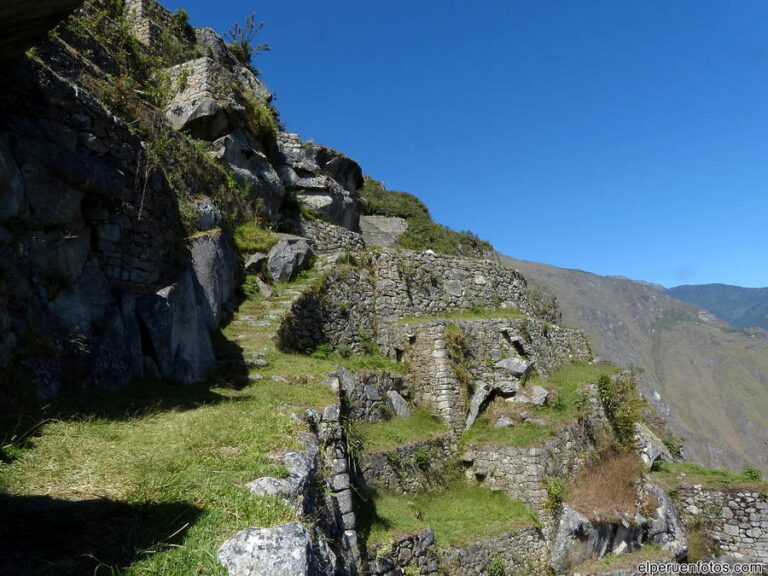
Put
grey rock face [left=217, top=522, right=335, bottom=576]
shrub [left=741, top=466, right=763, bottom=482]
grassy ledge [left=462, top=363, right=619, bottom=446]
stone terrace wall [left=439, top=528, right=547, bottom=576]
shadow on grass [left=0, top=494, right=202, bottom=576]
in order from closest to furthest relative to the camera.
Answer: shadow on grass [left=0, top=494, right=202, bottom=576]
grey rock face [left=217, top=522, right=335, bottom=576]
stone terrace wall [left=439, top=528, right=547, bottom=576]
grassy ledge [left=462, top=363, right=619, bottom=446]
shrub [left=741, top=466, right=763, bottom=482]

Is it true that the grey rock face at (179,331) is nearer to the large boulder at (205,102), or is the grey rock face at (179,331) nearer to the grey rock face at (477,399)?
the large boulder at (205,102)

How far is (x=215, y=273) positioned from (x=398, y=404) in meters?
5.67

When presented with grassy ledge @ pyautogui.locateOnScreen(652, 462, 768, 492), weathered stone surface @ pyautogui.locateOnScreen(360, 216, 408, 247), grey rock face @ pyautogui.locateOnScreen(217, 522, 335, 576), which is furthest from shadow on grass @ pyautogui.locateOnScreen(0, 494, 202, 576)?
weathered stone surface @ pyautogui.locateOnScreen(360, 216, 408, 247)

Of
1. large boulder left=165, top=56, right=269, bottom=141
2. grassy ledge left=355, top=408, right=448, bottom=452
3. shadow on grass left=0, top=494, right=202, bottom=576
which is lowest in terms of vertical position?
grassy ledge left=355, top=408, right=448, bottom=452

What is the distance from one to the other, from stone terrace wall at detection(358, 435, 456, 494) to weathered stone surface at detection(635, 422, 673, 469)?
7295mm

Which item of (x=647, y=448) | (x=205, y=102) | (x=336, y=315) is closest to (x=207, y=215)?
(x=336, y=315)

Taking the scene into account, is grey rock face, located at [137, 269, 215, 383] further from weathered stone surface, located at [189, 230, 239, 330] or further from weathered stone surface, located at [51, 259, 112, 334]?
weathered stone surface, located at [189, 230, 239, 330]

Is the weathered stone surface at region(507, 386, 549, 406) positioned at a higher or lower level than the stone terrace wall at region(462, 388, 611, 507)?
higher

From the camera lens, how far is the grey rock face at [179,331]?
769 centimetres

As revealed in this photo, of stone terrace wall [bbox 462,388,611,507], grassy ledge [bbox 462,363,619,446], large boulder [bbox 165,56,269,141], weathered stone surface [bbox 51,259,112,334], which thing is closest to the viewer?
weathered stone surface [bbox 51,259,112,334]

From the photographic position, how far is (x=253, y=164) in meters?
15.8

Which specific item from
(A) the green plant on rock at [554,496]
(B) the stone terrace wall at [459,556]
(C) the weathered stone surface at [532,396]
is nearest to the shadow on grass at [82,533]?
(B) the stone terrace wall at [459,556]

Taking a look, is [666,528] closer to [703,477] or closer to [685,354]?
[703,477]

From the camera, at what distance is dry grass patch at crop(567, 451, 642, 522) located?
1194cm
